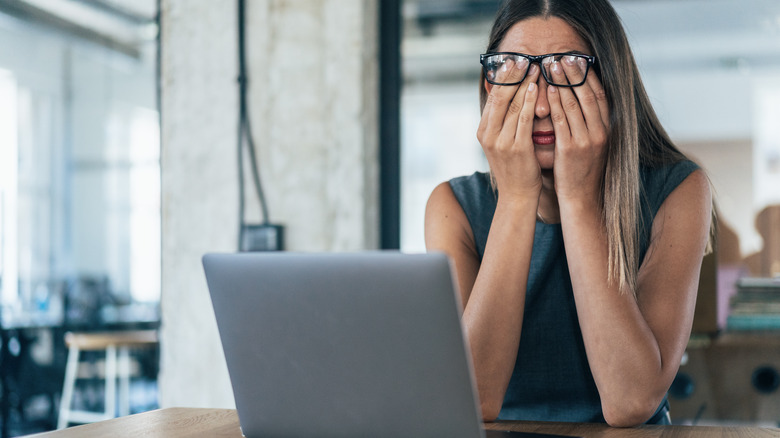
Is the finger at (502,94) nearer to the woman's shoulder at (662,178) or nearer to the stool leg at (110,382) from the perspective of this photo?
the woman's shoulder at (662,178)

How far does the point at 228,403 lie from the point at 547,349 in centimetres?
112

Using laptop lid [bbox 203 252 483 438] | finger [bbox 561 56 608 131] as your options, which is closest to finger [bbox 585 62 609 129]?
finger [bbox 561 56 608 131]

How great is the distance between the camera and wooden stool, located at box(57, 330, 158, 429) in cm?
255

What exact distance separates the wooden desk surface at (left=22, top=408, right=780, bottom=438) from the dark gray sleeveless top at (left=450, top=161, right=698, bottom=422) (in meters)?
0.27

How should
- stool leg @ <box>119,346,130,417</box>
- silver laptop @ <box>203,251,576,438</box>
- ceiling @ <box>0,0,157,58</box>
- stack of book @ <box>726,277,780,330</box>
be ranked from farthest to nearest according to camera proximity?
1. stool leg @ <box>119,346,130,417</box>
2. ceiling @ <box>0,0,157,58</box>
3. stack of book @ <box>726,277,780,330</box>
4. silver laptop @ <box>203,251,576,438</box>

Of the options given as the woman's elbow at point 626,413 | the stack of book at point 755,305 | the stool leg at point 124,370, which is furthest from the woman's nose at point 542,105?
the stool leg at point 124,370

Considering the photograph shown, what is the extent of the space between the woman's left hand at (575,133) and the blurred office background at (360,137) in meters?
0.94

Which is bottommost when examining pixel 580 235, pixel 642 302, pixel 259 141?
pixel 642 302

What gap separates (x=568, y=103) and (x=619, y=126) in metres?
0.10

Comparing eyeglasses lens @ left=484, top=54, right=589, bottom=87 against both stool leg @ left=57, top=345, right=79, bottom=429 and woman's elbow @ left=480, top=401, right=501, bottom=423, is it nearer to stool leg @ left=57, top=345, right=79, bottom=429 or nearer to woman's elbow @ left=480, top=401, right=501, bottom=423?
woman's elbow @ left=480, top=401, right=501, bottom=423

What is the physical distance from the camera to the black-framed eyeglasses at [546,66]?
1.03 m

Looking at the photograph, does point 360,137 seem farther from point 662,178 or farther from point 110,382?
point 110,382

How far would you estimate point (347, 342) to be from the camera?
0.62m

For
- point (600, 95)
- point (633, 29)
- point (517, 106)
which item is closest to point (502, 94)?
point (517, 106)
